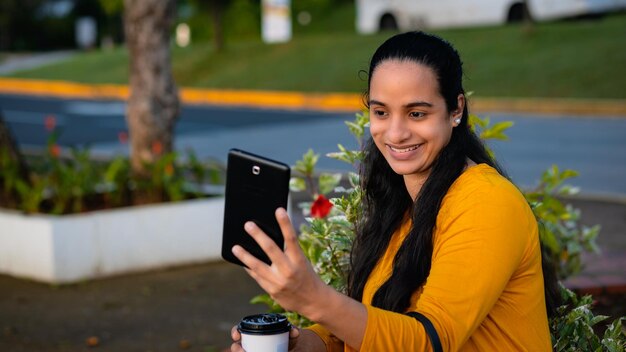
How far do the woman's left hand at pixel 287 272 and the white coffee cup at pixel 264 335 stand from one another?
380 millimetres

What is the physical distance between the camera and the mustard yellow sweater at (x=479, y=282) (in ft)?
7.34

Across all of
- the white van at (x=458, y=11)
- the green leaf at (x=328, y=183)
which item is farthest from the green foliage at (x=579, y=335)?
the white van at (x=458, y=11)

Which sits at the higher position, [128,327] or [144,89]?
[144,89]

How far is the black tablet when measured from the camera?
86.6 inches

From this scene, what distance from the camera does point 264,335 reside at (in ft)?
8.23

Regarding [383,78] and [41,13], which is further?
[41,13]

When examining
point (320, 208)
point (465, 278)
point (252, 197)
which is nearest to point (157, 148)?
point (320, 208)

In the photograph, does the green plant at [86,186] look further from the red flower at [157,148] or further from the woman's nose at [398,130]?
the woman's nose at [398,130]

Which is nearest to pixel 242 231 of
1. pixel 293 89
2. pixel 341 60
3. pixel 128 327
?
pixel 128 327

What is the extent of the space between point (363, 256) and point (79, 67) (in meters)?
27.1

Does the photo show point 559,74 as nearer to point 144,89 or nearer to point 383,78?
point 144,89

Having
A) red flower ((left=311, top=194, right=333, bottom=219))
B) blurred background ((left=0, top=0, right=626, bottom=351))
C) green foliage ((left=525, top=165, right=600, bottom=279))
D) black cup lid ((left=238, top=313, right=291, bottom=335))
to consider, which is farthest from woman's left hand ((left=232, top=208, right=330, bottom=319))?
Result: green foliage ((left=525, top=165, right=600, bottom=279))

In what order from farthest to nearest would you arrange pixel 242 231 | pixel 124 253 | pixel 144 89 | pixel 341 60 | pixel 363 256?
pixel 341 60 → pixel 144 89 → pixel 124 253 → pixel 363 256 → pixel 242 231

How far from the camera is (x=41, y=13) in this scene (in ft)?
129
